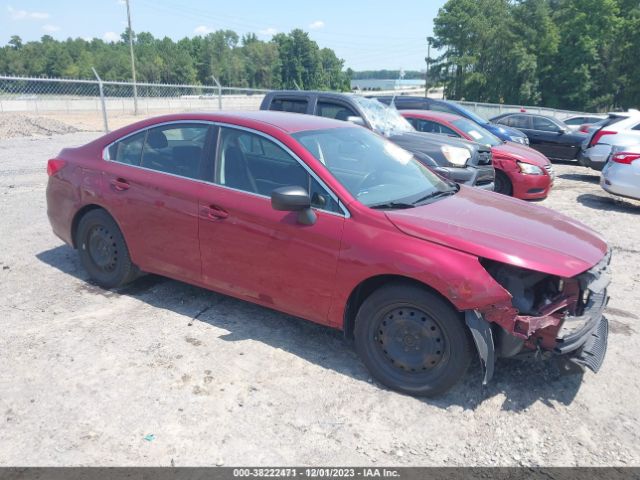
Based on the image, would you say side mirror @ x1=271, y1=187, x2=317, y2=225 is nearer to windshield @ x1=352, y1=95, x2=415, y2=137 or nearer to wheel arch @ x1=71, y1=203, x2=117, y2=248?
wheel arch @ x1=71, y1=203, x2=117, y2=248

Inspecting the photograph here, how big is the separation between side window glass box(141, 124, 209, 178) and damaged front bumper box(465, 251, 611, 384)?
2461mm

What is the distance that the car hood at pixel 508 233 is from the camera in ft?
9.77

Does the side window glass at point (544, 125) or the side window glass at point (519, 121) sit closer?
the side window glass at point (544, 125)

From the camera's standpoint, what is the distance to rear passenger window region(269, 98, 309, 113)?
27.4 ft

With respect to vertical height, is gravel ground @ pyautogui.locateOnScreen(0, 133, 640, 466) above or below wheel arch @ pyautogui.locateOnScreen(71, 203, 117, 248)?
below

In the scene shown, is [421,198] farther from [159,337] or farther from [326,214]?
[159,337]

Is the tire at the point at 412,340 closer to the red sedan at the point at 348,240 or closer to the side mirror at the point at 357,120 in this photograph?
the red sedan at the point at 348,240

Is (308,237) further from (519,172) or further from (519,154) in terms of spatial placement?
(519,154)

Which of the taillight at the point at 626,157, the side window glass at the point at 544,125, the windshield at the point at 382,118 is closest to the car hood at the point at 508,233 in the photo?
the windshield at the point at 382,118

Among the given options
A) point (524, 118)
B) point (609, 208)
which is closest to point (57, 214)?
point (609, 208)

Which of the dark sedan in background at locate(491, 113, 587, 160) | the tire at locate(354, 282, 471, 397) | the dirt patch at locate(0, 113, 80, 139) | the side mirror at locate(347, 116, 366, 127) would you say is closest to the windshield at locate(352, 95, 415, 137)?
the side mirror at locate(347, 116, 366, 127)

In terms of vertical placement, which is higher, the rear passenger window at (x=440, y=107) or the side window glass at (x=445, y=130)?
the rear passenger window at (x=440, y=107)

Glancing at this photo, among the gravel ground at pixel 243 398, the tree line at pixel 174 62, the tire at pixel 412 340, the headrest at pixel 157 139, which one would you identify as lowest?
the gravel ground at pixel 243 398

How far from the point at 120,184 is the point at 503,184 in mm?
6989
